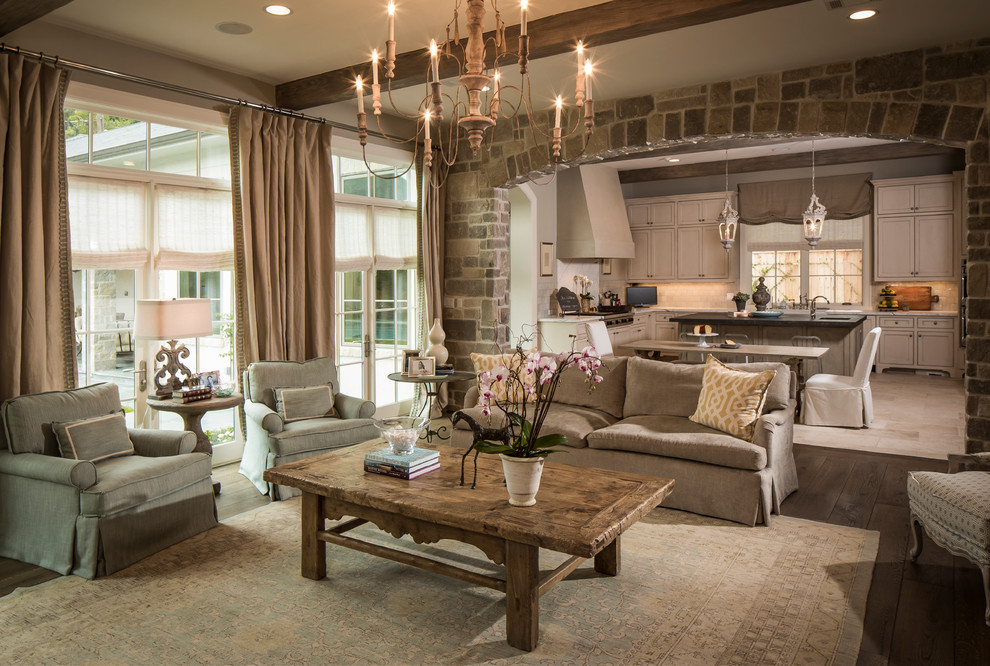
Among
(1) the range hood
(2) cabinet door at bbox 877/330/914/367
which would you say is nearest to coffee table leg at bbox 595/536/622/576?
(1) the range hood

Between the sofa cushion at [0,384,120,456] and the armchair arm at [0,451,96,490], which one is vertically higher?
the sofa cushion at [0,384,120,456]

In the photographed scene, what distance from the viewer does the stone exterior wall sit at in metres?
4.36

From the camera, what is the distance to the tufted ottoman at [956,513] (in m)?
2.65

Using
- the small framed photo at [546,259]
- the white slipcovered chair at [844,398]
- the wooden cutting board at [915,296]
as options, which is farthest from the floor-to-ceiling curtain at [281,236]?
the wooden cutting board at [915,296]

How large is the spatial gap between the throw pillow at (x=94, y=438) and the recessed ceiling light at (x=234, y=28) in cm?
238

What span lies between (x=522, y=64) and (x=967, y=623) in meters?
2.77

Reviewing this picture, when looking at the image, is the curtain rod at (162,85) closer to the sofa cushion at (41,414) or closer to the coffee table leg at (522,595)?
the sofa cushion at (41,414)

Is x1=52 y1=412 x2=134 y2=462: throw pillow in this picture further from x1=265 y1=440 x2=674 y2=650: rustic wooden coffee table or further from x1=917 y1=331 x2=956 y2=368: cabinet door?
x1=917 y1=331 x2=956 y2=368: cabinet door

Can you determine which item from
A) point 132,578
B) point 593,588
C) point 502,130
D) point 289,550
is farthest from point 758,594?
point 502,130

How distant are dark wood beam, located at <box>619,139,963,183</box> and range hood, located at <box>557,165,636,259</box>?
1.31 meters

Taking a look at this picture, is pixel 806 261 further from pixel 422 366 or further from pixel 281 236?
pixel 281 236

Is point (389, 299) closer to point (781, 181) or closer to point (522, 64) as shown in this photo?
→ point (522, 64)

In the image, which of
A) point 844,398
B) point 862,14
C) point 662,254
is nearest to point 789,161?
Result: point 662,254

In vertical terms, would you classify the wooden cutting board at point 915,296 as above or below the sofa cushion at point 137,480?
above
